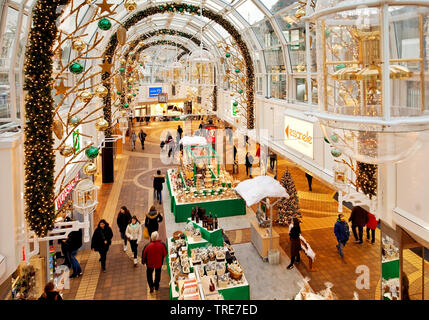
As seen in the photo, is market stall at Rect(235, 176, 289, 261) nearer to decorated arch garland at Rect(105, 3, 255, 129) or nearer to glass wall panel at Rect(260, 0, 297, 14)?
decorated arch garland at Rect(105, 3, 255, 129)

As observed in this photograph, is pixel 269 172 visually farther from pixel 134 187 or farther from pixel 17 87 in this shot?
pixel 17 87

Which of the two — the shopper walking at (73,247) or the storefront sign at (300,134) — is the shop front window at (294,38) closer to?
the storefront sign at (300,134)

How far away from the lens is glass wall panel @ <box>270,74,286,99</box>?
38.2 ft

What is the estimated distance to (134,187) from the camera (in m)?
13.8

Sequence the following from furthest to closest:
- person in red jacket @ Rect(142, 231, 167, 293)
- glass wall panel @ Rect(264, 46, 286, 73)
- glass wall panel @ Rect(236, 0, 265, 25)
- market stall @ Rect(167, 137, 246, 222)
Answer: glass wall panel @ Rect(236, 0, 265, 25) → glass wall panel @ Rect(264, 46, 286, 73) → market stall @ Rect(167, 137, 246, 222) → person in red jacket @ Rect(142, 231, 167, 293)

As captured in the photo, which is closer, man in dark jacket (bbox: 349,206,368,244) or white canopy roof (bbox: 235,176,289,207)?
white canopy roof (bbox: 235,176,289,207)

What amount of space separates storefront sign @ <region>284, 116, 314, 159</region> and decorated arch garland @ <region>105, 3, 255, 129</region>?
2.88 metres

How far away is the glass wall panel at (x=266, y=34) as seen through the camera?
12.2m

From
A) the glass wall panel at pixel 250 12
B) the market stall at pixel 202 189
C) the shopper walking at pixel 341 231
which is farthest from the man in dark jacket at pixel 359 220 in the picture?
the glass wall panel at pixel 250 12

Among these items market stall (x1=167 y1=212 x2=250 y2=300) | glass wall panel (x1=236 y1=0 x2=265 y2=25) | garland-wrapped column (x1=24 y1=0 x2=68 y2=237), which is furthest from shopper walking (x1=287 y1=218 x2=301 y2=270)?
glass wall panel (x1=236 y1=0 x2=265 y2=25)

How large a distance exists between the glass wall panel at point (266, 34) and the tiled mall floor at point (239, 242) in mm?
5990

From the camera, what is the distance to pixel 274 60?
42.1 feet

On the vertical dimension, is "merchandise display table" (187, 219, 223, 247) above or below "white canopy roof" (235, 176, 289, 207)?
below
